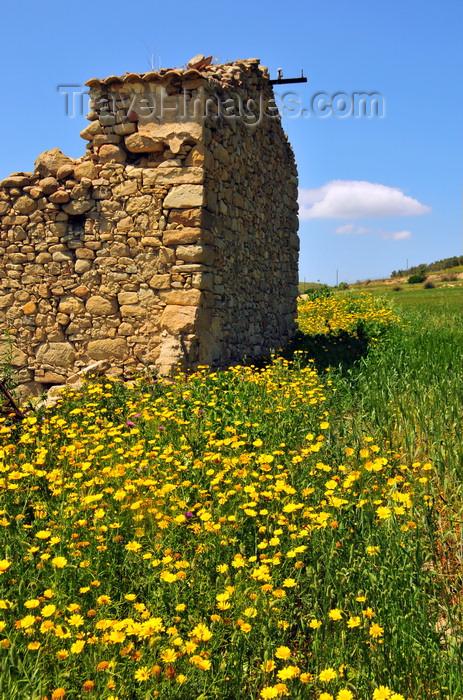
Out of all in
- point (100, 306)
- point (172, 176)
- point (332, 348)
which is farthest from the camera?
point (332, 348)

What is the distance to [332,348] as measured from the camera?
10.3m

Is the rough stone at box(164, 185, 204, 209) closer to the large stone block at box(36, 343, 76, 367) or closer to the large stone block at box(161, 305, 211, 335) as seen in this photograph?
the large stone block at box(161, 305, 211, 335)

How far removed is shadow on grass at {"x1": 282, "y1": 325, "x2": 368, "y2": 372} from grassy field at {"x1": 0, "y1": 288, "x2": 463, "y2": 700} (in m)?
3.67

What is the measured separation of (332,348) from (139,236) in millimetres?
4663

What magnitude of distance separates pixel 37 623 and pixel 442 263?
223ft

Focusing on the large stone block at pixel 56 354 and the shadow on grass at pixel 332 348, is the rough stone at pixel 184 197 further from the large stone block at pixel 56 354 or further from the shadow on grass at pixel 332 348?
the shadow on grass at pixel 332 348

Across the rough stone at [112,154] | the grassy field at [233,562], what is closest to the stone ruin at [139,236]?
the rough stone at [112,154]

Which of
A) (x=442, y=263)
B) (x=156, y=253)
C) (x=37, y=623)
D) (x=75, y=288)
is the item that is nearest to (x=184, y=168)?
(x=156, y=253)

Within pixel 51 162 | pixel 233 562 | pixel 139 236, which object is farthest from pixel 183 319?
pixel 233 562

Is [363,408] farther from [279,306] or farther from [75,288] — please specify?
[279,306]

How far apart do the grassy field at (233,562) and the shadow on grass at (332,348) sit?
12.0 ft

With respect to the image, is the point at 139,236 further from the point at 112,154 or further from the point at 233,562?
the point at 233,562

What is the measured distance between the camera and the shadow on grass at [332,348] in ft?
29.3

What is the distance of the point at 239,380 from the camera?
6453 mm
